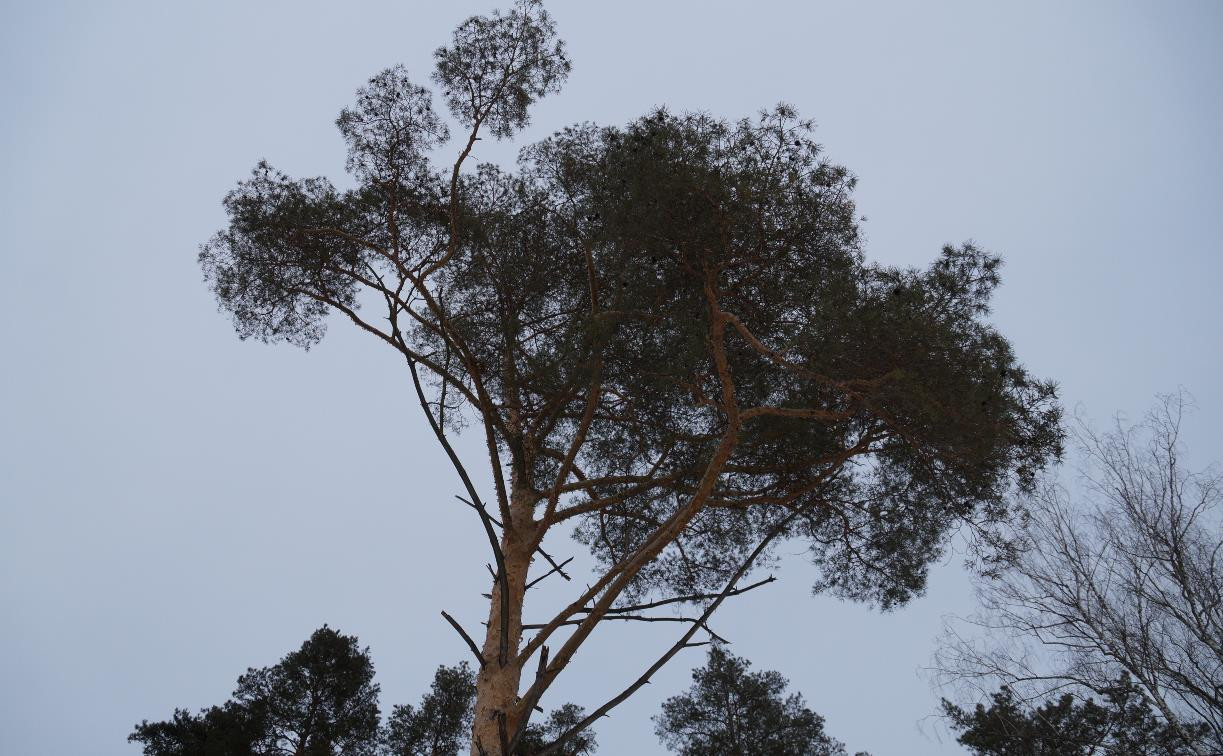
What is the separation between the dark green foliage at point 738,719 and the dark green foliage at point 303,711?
507 cm

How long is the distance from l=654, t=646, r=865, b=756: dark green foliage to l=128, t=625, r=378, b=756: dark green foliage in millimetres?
5067

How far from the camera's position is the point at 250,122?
7554 inches

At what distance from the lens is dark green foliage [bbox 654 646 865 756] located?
40.9 ft

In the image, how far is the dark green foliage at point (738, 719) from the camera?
1247 cm

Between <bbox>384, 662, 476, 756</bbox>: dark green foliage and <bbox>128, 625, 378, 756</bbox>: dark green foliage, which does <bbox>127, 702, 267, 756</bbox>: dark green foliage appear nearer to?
<bbox>128, 625, 378, 756</bbox>: dark green foliage

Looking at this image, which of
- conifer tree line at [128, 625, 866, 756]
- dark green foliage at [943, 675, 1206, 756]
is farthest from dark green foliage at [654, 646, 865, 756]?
dark green foliage at [943, 675, 1206, 756]

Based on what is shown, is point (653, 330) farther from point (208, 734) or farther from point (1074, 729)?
point (208, 734)

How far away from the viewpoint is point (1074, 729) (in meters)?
10.1

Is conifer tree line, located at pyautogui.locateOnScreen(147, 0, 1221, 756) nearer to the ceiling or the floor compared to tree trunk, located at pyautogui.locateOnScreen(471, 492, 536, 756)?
nearer to the ceiling

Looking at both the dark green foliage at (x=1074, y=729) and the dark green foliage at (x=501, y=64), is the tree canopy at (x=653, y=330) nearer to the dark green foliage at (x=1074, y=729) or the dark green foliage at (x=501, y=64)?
the dark green foliage at (x=501, y=64)

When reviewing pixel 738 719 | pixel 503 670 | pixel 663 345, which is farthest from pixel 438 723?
pixel 663 345

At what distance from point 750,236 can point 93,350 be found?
412 feet

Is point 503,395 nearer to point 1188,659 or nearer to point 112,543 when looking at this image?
point 1188,659

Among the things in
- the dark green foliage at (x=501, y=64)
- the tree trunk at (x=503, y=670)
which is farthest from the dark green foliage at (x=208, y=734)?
the dark green foliage at (x=501, y=64)
